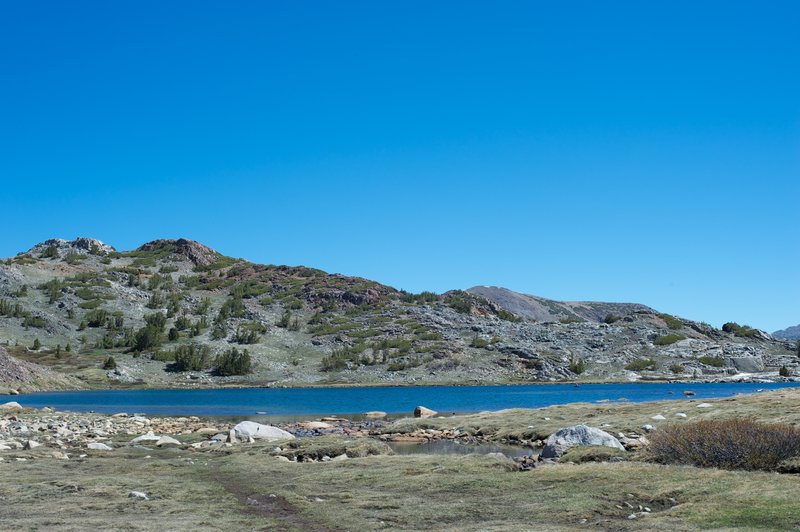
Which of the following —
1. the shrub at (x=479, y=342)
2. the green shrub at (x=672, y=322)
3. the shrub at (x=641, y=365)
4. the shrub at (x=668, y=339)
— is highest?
the green shrub at (x=672, y=322)

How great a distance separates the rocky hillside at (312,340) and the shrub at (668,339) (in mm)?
536

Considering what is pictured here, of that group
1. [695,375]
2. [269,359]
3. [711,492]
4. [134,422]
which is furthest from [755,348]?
[711,492]

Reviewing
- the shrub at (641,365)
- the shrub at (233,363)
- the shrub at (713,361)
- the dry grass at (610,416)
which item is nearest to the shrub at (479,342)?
the shrub at (641,365)

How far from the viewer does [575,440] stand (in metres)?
27.8

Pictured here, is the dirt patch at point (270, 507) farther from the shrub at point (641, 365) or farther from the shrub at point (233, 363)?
the shrub at point (641, 365)

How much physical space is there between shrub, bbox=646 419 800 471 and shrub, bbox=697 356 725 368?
478 feet

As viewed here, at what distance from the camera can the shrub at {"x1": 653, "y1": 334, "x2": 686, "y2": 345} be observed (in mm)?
166750

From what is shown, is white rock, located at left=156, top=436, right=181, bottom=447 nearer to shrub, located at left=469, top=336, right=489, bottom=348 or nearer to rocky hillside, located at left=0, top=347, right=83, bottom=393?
rocky hillside, located at left=0, top=347, right=83, bottom=393

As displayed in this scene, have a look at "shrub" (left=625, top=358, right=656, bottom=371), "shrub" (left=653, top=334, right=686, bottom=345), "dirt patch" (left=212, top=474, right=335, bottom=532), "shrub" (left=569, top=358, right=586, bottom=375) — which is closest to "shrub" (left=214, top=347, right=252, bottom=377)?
"shrub" (left=569, top=358, right=586, bottom=375)

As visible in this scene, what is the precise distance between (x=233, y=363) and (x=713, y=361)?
109 meters

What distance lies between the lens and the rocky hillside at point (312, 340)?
13750 cm

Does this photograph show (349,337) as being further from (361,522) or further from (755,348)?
(361,522)

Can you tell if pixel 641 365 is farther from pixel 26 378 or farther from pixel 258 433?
pixel 258 433

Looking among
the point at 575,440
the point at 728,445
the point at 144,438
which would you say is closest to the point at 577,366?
the point at 144,438
